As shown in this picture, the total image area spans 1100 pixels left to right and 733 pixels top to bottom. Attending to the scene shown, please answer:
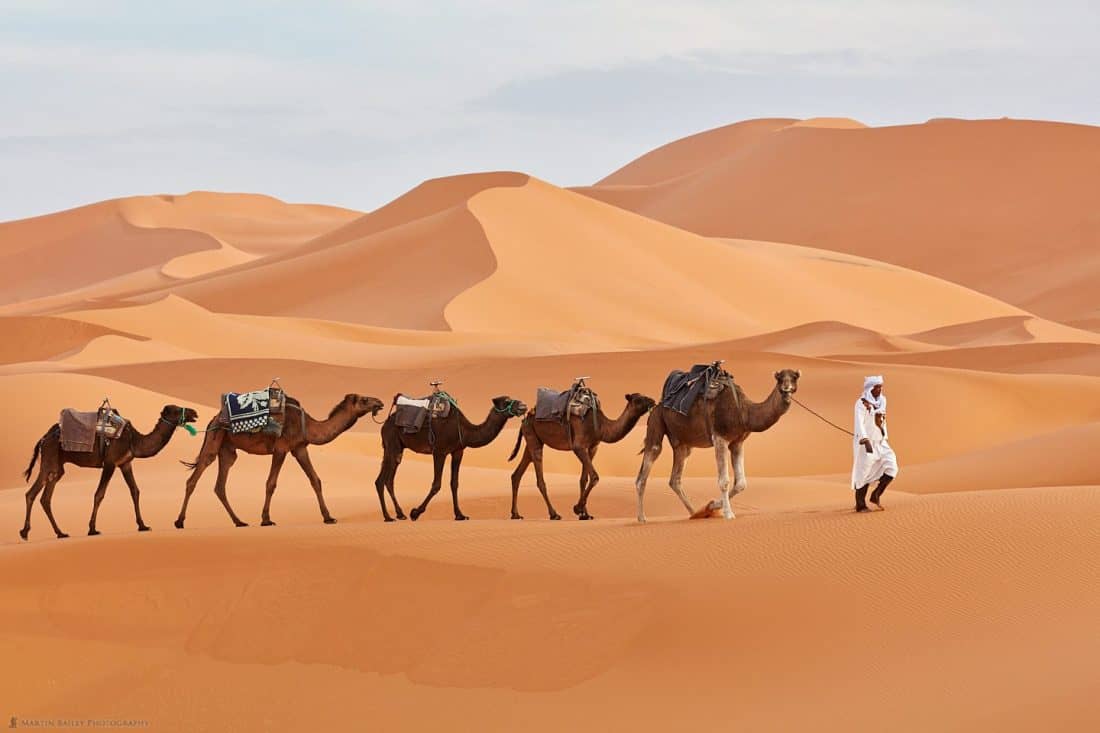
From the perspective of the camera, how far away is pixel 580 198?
2840 inches

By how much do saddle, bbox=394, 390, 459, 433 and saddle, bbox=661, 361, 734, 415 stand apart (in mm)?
2839

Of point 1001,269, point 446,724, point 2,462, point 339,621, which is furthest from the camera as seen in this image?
point 1001,269

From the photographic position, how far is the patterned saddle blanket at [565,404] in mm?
15234

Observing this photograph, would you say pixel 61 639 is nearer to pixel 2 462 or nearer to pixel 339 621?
pixel 339 621

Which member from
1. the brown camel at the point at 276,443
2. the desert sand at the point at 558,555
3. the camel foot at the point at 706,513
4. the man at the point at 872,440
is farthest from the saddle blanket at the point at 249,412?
the man at the point at 872,440

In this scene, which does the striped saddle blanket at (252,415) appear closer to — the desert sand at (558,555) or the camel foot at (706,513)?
the desert sand at (558,555)

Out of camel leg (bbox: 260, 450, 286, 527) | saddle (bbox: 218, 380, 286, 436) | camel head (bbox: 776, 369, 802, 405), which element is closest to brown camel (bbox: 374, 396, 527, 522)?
camel leg (bbox: 260, 450, 286, 527)

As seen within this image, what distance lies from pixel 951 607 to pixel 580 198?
205 feet

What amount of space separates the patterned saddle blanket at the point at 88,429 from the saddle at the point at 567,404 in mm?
4143

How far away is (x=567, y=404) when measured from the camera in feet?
50.2

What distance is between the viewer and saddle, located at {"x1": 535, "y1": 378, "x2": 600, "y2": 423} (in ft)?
50.0

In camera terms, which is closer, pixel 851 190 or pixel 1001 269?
pixel 1001 269

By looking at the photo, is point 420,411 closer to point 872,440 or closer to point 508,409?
point 508,409

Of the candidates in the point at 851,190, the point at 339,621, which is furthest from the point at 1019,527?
the point at 851,190
